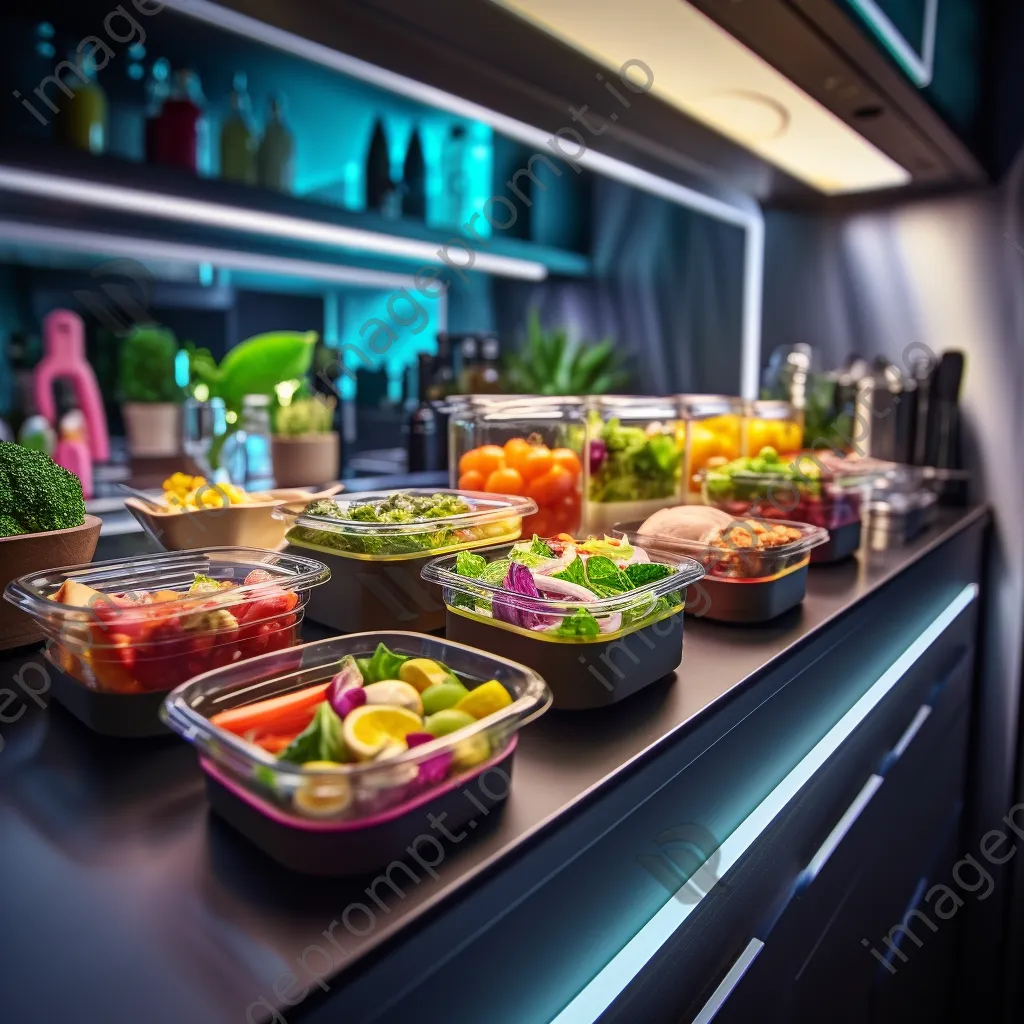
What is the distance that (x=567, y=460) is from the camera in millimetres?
1146

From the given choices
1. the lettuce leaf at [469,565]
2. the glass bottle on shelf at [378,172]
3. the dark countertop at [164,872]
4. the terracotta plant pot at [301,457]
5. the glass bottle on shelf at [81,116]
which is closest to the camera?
the dark countertop at [164,872]

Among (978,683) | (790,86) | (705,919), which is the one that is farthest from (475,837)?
(978,683)

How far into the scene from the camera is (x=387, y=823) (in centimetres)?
46

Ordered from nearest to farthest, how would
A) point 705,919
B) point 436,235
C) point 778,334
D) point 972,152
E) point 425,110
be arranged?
point 705,919
point 972,152
point 436,235
point 778,334
point 425,110

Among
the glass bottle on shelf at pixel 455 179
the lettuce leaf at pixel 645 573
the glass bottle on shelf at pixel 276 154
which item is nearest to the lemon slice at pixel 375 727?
the lettuce leaf at pixel 645 573

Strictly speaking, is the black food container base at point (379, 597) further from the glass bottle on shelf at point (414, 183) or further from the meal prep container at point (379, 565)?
the glass bottle on shelf at point (414, 183)

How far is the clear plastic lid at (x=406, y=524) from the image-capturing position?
0.83m

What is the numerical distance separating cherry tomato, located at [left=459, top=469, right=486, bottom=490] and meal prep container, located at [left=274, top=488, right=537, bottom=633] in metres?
0.26

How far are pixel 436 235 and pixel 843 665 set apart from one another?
5.66 ft

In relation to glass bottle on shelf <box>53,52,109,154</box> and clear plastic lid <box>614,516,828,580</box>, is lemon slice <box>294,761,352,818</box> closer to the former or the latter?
clear plastic lid <box>614,516,828,580</box>

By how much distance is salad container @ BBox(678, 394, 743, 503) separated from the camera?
1.40 meters

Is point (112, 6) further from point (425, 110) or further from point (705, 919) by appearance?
point (705, 919)

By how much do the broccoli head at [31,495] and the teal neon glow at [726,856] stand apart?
66 cm

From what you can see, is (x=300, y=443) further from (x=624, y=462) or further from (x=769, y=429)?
(x=769, y=429)
